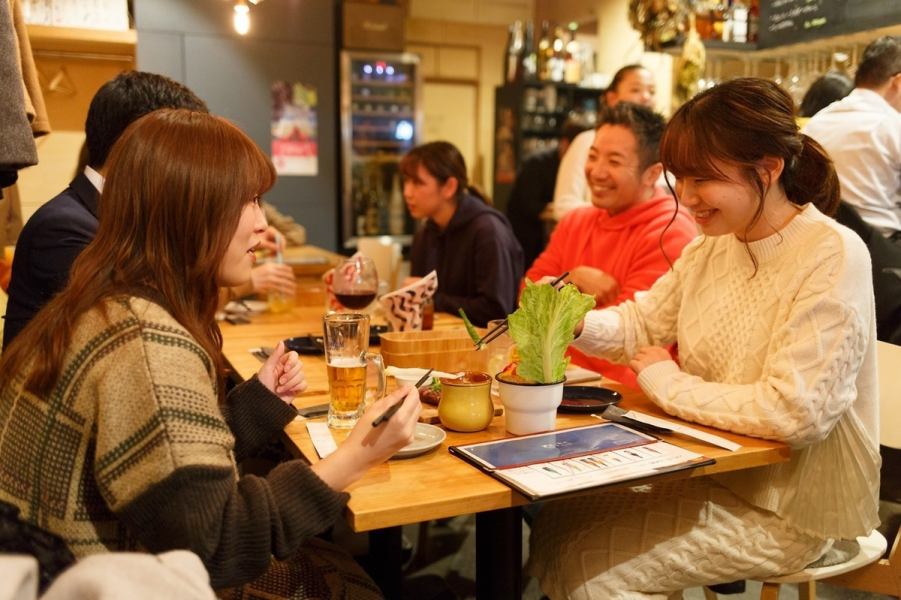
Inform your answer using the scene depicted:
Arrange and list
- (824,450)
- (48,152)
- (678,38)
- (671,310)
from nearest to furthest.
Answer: (824,450) → (671,310) → (48,152) → (678,38)

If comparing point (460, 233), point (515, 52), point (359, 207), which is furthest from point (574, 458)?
point (515, 52)

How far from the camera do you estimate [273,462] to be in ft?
8.18

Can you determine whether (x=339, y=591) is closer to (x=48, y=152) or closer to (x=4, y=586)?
(x=4, y=586)

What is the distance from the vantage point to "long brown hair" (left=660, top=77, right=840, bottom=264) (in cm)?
162

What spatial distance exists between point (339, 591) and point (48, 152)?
140 inches

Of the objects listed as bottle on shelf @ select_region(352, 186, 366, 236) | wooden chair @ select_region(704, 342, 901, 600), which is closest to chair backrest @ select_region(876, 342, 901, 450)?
wooden chair @ select_region(704, 342, 901, 600)

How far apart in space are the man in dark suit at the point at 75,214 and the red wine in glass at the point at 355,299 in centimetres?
66

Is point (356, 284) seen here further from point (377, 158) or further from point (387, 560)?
point (377, 158)

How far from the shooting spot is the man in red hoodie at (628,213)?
2.59 meters

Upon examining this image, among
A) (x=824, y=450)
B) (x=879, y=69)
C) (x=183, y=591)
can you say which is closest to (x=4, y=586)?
(x=183, y=591)

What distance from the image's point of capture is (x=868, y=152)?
2.95 metres

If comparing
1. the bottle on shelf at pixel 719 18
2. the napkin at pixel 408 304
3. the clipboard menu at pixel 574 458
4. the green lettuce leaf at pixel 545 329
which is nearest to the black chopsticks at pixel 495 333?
the green lettuce leaf at pixel 545 329

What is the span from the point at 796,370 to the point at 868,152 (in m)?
1.83

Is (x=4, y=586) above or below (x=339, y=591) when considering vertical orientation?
above
